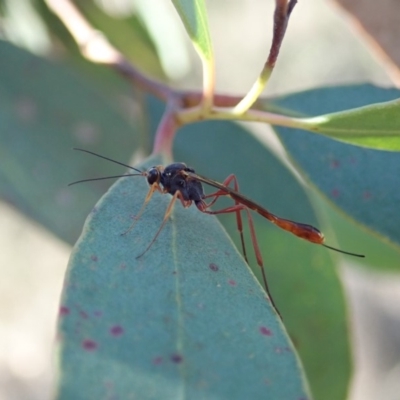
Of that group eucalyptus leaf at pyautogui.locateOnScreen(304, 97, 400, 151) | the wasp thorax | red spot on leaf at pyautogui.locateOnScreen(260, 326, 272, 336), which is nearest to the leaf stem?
eucalyptus leaf at pyautogui.locateOnScreen(304, 97, 400, 151)

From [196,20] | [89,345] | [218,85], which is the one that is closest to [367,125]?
[196,20]

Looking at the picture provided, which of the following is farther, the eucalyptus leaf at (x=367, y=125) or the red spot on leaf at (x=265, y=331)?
the eucalyptus leaf at (x=367, y=125)

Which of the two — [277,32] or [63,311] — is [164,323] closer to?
[63,311]

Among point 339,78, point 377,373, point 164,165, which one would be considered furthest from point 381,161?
point 339,78

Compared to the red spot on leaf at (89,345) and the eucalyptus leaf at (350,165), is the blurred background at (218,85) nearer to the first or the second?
the eucalyptus leaf at (350,165)

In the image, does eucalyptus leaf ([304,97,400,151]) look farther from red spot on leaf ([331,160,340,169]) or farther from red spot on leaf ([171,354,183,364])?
red spot on leaf ([171,354,183,364])

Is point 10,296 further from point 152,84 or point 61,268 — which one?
point 152,84

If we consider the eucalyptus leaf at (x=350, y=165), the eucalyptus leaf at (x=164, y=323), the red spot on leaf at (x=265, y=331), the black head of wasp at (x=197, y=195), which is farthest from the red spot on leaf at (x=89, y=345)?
the eucalyptus leaf at (x=350, y=165)
